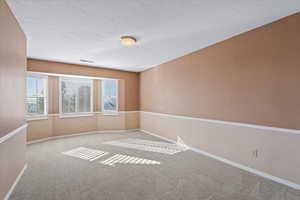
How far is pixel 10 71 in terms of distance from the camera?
184 cm

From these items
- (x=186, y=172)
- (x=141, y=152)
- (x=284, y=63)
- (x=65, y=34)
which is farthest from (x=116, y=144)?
(x=284, y=63)

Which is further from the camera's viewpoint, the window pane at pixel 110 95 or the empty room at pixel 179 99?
the window pane at pixel 110 95

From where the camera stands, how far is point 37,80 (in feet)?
14.0

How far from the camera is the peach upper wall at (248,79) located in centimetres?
200

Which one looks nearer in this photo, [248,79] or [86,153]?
[248,79]

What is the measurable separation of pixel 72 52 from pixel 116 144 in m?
2.70

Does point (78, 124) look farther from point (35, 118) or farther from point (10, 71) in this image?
point (10, 71)

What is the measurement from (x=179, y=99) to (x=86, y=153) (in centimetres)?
271

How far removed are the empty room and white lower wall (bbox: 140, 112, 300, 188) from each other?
16 millimetres

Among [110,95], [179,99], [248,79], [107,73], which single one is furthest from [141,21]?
[110,95]

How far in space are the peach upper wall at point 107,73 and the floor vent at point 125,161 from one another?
2.71 meters

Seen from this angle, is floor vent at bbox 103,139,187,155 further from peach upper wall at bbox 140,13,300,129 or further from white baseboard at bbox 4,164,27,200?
white baseboard at bbox 4,164,27,200

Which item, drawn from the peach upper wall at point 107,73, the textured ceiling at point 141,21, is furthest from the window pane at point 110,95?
the textured ceiling at point 141,21

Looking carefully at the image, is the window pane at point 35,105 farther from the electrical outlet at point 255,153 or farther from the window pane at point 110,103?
the electrical outlet at point 255,153
